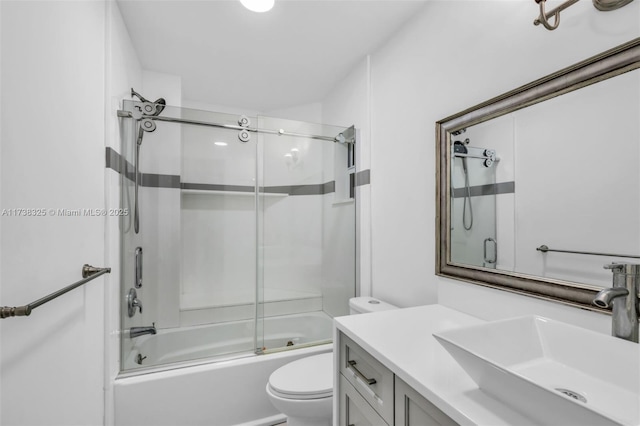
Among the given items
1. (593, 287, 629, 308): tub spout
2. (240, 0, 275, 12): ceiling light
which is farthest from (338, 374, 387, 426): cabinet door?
(240, 0, 275, 12): ceiling light

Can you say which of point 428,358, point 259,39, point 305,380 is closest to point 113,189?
point 259,39

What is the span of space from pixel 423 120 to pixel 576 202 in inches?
34.8

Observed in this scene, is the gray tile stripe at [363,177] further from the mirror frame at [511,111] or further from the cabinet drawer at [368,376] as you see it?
the cabinet drawer at [368,376]

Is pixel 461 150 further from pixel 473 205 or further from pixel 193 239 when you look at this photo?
pixel 193 239

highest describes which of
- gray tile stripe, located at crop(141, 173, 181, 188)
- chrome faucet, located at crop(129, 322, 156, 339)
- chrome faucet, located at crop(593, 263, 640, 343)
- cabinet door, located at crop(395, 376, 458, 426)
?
gray tile stripe, located at crop(141, 173, 181, 188)

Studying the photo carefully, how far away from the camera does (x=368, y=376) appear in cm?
99

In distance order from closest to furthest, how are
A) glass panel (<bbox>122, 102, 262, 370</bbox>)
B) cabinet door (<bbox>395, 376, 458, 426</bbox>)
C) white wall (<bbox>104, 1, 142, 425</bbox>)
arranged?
cabinet door (<bbox>395, 376, 458, 426</bbox>) → white wall (<bbox>104, 1, 142, 425</bbox>) → glass panel (<bbox>122, 102, 262, 370</bbox>)

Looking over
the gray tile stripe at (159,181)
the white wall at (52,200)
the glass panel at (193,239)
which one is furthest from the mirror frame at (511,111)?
the gray tile stripe at (159,181)

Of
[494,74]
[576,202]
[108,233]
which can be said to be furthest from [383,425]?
[108,233]

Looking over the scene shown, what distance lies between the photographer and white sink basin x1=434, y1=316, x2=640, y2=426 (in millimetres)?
533

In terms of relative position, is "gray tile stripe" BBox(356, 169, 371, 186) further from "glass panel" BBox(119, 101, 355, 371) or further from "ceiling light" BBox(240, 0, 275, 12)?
Answer: "ceiling light" BBox(240, 0, 275, 12)

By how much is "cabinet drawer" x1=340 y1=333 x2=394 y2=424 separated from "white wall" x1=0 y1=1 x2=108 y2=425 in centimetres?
99

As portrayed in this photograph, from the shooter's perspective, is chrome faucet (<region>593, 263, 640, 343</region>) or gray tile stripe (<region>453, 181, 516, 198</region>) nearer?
chrome faucet (<region>593, 263, 640, 343</region>)

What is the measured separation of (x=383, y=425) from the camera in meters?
0.89
